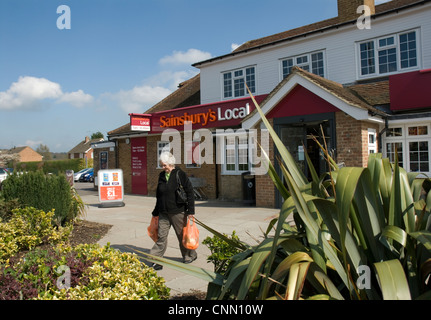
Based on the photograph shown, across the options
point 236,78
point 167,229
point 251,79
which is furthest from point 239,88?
point 167,229

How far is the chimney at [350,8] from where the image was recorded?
14211 millimetres

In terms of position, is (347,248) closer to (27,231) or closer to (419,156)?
(27,231)

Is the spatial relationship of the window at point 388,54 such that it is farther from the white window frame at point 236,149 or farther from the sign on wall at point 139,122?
the sign on wall at point 139,122

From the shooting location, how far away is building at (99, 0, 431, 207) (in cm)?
1015

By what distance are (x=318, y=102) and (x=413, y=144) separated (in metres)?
3.12

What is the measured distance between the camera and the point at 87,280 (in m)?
3.03

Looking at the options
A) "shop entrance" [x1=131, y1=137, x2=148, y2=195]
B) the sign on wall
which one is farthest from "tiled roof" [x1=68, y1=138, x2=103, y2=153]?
the sign on wall

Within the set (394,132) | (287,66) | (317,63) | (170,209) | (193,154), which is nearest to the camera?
(170,209)

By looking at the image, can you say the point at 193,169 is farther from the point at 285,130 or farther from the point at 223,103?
the point at 285,130

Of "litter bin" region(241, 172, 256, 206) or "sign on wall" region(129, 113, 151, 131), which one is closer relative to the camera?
"litter bin" region(241, 172, 256, 206)

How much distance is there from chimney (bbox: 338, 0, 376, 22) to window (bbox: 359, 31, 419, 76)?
207 cm

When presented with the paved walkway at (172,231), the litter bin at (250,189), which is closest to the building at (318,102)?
the litter bin at (250,189)

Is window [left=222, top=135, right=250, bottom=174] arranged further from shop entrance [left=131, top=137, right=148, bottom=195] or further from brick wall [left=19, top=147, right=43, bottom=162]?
brick wall [left=19, top=147, right=43, bottom=162]

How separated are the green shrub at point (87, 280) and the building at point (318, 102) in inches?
227
